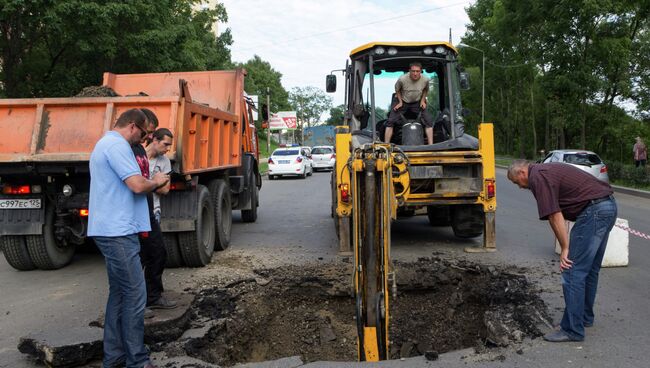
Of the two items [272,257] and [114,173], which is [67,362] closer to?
[114,173]

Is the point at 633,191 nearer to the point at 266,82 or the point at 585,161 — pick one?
the point at 585,161

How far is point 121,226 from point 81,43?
45.1 ft

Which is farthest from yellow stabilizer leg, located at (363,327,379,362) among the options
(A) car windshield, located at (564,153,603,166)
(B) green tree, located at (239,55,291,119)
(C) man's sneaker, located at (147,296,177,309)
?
(B) green tree, located at (239,55,291,119)

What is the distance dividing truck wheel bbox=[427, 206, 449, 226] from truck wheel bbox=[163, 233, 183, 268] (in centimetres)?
472

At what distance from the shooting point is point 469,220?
332 inches

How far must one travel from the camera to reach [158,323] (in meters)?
4.76

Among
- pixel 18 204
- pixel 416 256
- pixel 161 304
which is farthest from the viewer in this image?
pixel 416 256

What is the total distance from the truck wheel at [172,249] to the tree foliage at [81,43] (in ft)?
33.1

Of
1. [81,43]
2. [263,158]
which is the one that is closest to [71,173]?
[81,43]

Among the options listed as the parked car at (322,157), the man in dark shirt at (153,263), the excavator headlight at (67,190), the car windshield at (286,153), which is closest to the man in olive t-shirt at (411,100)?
the man in dark shirt at (153,263)

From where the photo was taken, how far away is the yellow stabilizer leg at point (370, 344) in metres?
4.21

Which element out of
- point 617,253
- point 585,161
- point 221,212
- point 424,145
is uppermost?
point 424,145

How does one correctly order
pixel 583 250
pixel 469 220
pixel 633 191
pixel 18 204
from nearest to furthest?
pixel 583 250 < pixel 18 204 < pixel 469 220 < pixel 633 191

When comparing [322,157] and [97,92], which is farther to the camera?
[322,157]
